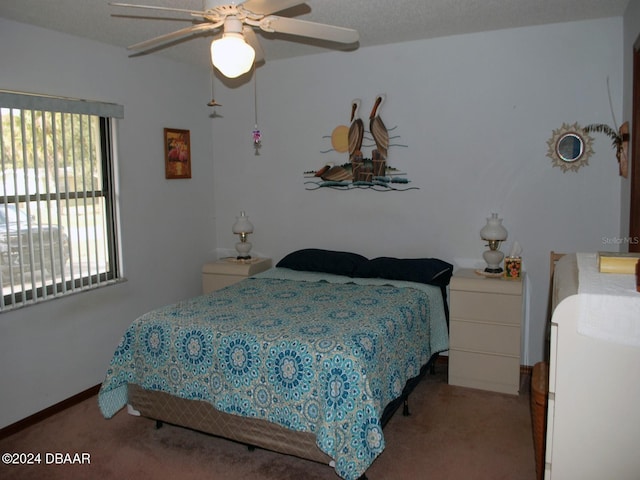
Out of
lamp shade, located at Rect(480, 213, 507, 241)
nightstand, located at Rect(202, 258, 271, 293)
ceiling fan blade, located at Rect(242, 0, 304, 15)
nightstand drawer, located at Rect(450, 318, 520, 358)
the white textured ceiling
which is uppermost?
the white textured ceiling

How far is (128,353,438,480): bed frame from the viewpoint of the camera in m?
2.58

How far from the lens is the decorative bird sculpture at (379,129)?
13.7 ft

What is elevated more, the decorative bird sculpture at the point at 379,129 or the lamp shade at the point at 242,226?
the decorative bird sculpture at the point at 379,129

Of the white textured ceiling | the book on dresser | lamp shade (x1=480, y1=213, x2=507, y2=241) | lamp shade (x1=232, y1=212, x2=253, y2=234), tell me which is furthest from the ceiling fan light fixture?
lamp shade (x1=232, y1=212, x2=253, y2=234)

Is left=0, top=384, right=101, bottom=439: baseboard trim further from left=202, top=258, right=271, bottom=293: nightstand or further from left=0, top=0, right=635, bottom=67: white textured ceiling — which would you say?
left=0, top=0, right=635, bottom=67: white textured ceiling

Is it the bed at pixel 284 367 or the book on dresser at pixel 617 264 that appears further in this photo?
the bed at pixel 284 367

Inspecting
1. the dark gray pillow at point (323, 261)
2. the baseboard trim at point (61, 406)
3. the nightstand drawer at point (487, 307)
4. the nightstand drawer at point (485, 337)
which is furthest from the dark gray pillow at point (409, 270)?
the baseboard trim at point (61, 406)

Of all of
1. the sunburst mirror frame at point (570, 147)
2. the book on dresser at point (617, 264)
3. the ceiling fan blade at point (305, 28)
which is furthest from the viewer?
the sunburst mirror frame at point (570, 147)

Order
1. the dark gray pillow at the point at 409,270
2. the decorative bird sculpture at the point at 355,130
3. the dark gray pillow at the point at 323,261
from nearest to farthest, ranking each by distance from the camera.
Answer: the dark gray pillow at the point at 409,270 < the dark gray pillow at the point at 323,261 < the decorative bird sculpture at the point at 355,130

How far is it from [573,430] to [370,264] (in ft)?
7.88

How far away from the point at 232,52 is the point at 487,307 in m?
2.41

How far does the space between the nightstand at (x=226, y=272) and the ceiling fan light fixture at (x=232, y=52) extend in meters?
2.42

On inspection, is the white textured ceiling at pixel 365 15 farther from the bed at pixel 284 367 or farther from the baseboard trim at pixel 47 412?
the baseboard trim at pixel 47 412

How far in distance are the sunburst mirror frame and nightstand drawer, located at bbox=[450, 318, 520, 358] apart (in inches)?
47.2
